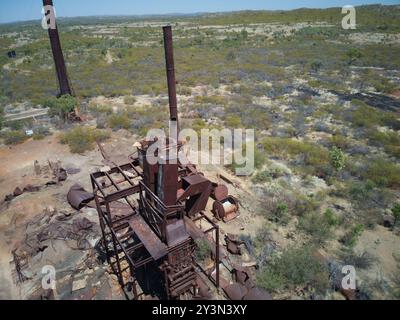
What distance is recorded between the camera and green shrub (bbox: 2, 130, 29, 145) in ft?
48.1

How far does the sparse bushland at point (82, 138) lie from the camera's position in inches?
539

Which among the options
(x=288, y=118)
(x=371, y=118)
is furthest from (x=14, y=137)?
(x=371, y=118)

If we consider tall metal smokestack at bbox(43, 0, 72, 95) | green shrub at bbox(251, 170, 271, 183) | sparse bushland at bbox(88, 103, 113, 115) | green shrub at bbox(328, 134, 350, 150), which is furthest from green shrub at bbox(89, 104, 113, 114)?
green shrub at bbox(328, 134, 350, 150)

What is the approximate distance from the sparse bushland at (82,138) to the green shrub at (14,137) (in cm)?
205

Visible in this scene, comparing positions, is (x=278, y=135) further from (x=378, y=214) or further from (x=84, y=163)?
(x=84, y=163)

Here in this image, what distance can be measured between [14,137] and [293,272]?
15.0 metres

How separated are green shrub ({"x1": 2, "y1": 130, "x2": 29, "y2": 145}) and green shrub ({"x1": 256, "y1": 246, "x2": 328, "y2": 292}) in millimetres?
13976

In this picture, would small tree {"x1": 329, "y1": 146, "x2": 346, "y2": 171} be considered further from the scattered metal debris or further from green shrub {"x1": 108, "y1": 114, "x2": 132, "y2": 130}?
green shrub {"x1": 108, "y1": 114, "x2": 132, "y2": 130}

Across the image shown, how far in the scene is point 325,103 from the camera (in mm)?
18828

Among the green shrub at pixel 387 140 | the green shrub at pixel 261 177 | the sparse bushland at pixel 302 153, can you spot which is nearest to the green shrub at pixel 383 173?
the green shrub at pixel 387 140

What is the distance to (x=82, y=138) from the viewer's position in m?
14.3
